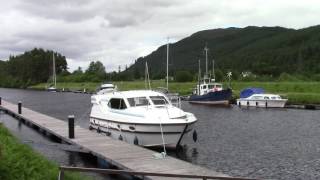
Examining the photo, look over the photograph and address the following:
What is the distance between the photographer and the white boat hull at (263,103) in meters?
69.1

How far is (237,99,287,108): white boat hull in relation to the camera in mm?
69062

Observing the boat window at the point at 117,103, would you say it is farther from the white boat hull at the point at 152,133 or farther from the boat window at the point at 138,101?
the white boat hull at the point at 152,133

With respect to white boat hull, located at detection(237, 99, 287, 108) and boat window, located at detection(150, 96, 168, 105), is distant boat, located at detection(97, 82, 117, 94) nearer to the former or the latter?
boat window, located at detection(150, 96, 168, 105)

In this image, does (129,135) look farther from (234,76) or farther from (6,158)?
(234,76)

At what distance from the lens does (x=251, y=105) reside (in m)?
73.4

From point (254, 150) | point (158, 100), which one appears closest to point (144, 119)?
point (158, 100)

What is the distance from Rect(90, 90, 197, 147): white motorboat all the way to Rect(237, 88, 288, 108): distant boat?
4198 cm

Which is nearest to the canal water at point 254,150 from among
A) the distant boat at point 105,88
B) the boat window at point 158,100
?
the boat window at point 158,100

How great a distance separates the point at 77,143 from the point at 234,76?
3860 inches

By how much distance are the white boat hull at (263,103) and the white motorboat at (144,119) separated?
137 ft

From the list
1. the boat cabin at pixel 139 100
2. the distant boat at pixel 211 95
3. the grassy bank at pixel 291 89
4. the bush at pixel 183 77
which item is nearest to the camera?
the boat cabin at pixel 139 100

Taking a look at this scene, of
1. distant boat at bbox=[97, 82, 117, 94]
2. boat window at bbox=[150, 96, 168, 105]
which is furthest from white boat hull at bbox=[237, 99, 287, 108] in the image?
boat window at bbox=[150, 96, 168, 105]

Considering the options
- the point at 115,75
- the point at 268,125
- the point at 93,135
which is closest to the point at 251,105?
the point at 268,125

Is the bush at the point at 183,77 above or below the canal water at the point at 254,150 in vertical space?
above
